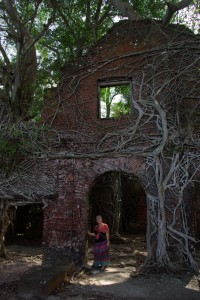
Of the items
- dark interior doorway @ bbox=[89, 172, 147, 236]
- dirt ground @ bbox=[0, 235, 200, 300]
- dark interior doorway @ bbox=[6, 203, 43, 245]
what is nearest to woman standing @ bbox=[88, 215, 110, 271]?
dirt ground @ bbox=[0, 235, 200, 300]

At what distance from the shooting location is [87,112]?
32.7ft

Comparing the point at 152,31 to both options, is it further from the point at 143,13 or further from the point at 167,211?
the point at 167,211

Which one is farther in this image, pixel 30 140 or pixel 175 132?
pixel 30 140

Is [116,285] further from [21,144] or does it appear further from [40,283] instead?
[21,144]

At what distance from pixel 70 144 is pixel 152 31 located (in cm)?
428

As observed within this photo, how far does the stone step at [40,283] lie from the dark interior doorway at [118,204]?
29.1 ft

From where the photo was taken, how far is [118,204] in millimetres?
17188

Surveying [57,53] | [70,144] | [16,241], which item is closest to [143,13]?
[57,53]

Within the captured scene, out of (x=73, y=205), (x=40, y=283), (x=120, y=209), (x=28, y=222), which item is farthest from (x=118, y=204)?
(x=40, y=283)

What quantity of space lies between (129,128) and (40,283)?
191 inches

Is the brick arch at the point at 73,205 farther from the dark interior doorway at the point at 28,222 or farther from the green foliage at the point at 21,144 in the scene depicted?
the dark interior doorway at the point at 28,222

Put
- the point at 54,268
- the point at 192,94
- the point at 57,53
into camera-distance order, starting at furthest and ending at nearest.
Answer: the point at 57,53, the point at 192,94, the point at 54,268

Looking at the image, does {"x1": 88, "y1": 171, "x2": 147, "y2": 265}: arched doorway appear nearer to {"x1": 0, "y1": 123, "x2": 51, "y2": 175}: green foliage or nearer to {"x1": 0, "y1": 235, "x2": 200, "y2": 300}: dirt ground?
{"x1": 0, "y1": 235, "x2": 200, "y2": 300}: dirt ground

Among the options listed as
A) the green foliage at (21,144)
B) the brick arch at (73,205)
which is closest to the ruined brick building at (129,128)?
the brick arch at (73,205)
